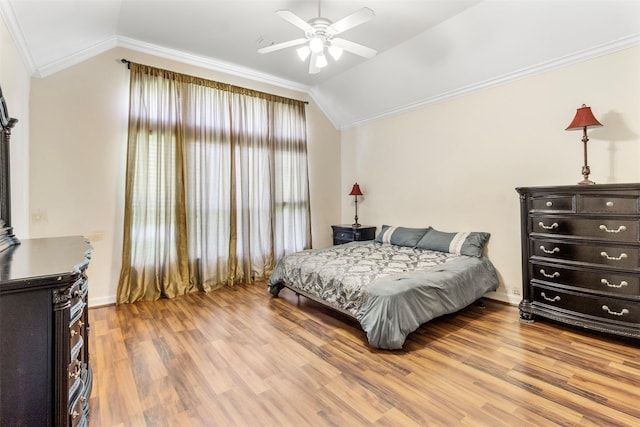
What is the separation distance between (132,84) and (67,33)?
775mm

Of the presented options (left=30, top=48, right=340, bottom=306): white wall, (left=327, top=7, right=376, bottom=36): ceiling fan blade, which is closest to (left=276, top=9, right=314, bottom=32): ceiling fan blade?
(left=327, top=7, right=376, bottom=36): ceiling fan blade

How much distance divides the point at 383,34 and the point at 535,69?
174 cm

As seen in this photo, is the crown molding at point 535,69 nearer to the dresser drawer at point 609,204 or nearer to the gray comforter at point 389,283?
the dresser drawer at point 609,204

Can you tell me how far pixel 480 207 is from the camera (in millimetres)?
3861

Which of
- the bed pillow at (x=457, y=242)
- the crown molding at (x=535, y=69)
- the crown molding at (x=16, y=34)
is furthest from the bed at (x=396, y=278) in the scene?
the crown molding at (x=16, y=34)

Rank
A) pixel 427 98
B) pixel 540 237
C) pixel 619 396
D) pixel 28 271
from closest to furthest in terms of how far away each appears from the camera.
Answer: pixel 28 271 → pixel 619 396 → pixel 540 237 → pixel 427 98

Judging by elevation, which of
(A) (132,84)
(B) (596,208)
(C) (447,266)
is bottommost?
(C) (447,266)

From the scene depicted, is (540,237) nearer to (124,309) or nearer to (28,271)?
(28,271)

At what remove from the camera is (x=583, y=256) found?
105 inches

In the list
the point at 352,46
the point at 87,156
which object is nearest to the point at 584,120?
the point at 352,46

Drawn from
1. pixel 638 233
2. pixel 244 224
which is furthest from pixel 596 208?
pixel 244 224

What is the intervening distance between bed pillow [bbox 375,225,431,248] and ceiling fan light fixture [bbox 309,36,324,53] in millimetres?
2766

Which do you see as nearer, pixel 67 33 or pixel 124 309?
pixel 67 33

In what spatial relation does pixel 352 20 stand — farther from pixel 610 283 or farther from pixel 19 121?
pixel 19 121
